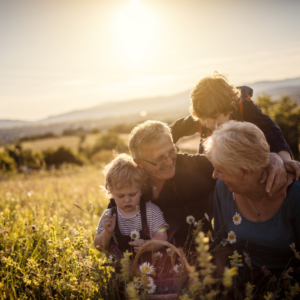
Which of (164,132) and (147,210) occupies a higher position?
(164,132)

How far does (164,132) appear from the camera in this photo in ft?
9.20

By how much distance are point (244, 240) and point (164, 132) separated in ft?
4.58

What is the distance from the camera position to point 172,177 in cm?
296

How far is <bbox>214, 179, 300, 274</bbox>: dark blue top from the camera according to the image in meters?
2.15

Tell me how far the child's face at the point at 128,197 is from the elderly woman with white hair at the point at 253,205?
92cm

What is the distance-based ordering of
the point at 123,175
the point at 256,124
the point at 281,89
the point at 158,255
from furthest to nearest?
the point at 281,89 → the point at 256,124 → the point at 123,175 → the point at 158,255

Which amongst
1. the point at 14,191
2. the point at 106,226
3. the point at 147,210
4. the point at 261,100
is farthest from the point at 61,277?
the point at 261,100

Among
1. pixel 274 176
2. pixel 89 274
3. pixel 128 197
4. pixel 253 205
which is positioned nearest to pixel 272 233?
pixel 253 205

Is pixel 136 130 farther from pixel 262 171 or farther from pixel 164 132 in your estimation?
pixel 262 171

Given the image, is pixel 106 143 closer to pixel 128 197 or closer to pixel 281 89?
pixel 128 197

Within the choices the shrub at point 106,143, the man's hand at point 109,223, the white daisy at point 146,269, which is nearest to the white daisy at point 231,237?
the white daisy at point 146,269

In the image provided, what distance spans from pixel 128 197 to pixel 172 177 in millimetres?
595

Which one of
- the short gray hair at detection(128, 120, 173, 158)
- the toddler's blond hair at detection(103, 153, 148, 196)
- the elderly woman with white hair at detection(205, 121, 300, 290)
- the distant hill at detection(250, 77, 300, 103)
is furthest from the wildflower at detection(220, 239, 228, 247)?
the distant hill at detection(250, 77, 300, 103)

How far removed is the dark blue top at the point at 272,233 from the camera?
2.15m
